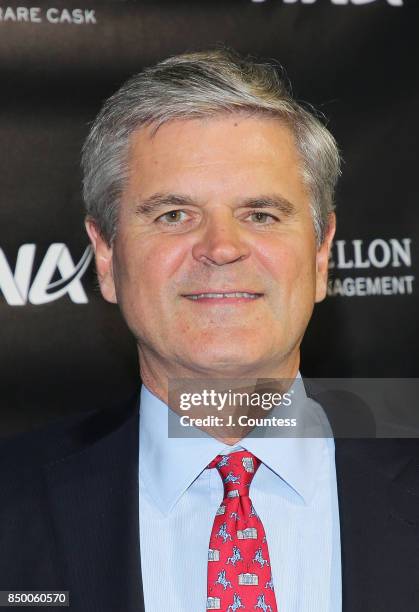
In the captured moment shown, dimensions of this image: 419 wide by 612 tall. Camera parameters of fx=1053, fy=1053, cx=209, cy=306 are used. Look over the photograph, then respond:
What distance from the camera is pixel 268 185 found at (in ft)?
6.42

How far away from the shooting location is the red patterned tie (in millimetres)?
1736

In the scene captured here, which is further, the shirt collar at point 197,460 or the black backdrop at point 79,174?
the black backdrop at point 79,174

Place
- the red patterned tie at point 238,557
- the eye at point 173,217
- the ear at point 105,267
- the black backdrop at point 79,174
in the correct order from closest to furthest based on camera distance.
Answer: the red patterned tie at point 238,557 < the eye at point 173,217 < the ear at point 105,267 < the black backdrop at point 79,174

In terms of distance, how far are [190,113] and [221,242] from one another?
0.28m

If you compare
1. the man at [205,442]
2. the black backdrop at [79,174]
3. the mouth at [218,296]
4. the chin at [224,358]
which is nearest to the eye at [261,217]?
the man at [205,442]

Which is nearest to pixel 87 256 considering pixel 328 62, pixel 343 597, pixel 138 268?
pixel 138 268

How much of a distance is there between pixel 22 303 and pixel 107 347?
0.75ft

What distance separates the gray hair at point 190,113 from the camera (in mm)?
1986

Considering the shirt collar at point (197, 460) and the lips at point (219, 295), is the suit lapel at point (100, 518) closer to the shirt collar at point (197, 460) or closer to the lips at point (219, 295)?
the shirt collar at point (197, 460)

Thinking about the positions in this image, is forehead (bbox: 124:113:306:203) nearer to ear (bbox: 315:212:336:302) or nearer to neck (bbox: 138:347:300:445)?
ear (bbox: 315:212:336:302)

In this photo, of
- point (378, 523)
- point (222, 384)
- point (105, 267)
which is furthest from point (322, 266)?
point (378, 523)

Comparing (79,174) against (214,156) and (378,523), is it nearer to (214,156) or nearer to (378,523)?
(214,156)

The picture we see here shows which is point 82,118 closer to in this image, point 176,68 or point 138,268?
point 176,68

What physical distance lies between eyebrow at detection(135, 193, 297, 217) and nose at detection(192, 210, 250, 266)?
0.14 feet
